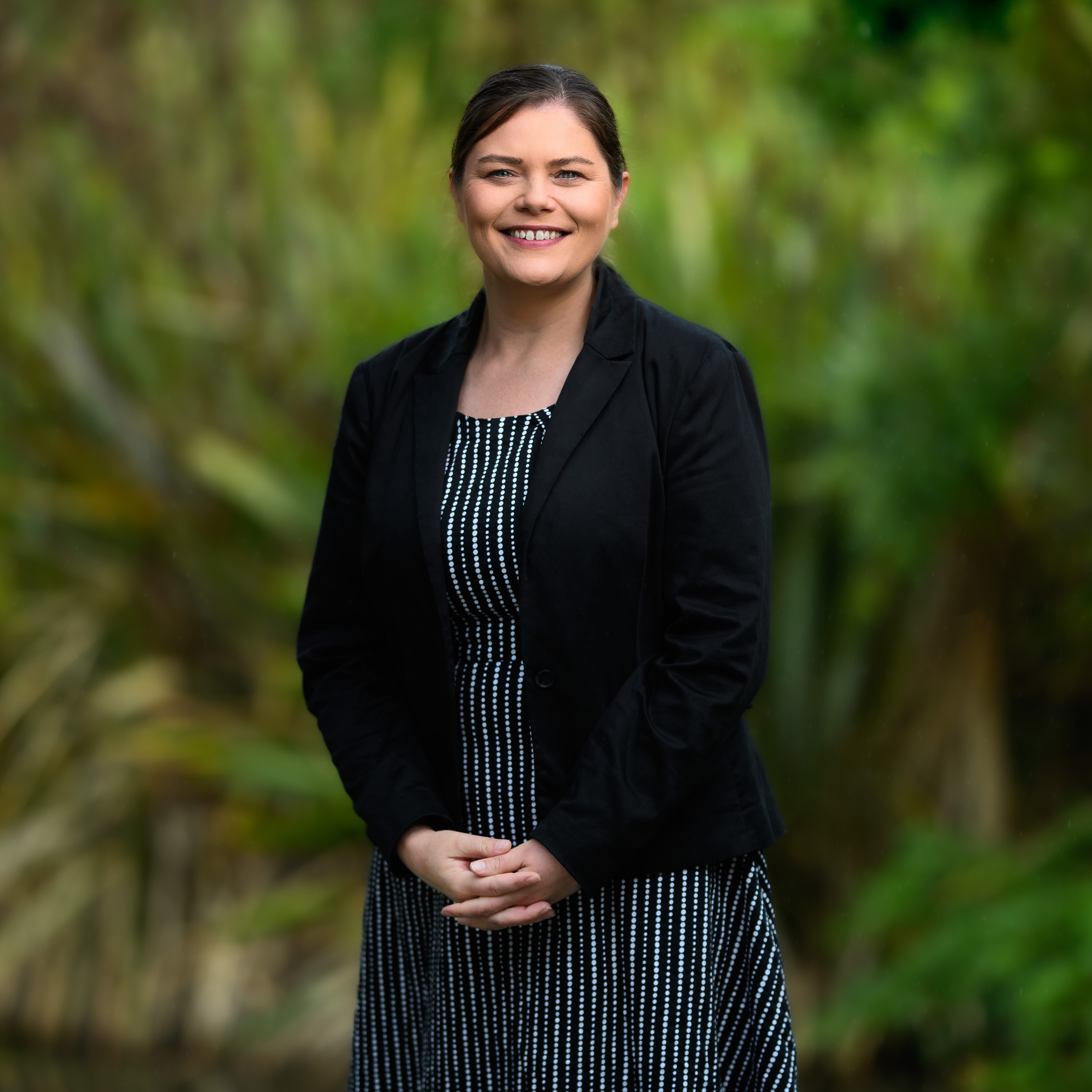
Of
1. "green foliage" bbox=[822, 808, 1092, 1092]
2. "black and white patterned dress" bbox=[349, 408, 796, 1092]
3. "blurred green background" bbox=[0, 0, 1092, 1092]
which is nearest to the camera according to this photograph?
"black and white patterned dress" bbox=[349, 408, 796, 1092]

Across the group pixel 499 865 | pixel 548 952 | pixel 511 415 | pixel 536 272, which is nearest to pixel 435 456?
pixel 511 415

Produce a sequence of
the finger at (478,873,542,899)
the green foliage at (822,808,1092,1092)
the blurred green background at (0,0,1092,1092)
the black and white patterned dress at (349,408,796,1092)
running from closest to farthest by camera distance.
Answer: the finger at (478,873,542,899), the black and white patterned dress at (349,408,796,1092), the green foliage at (822,808,1092,1092), the blurred green background at (0,0,1092,1092)

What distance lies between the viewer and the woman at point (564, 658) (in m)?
1.49

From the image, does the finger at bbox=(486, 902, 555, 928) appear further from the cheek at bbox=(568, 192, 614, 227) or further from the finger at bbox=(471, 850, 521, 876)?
the cheek at bbox=(568, 192, 614, 227)

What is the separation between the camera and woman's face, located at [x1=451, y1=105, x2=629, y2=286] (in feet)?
4.98

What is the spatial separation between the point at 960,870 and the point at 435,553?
249 centimetres

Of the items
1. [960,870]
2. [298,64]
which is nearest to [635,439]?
[960,870]

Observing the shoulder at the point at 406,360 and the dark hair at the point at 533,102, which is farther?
the shoulder at the point at 406,360

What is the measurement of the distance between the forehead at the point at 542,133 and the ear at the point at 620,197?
9 centimetres

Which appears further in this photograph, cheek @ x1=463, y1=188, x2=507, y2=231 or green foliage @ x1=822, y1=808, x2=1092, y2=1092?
green foliage @ x1=822, y1=808, x2=1092, y2=1092

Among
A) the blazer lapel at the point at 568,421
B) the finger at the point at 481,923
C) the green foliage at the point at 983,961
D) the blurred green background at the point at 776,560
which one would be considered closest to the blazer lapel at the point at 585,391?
the blazer lapel at the point at 568,421

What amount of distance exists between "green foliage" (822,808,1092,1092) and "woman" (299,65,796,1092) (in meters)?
1.83

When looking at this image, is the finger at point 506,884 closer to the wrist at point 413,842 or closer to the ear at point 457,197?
the wrist at point 413,842

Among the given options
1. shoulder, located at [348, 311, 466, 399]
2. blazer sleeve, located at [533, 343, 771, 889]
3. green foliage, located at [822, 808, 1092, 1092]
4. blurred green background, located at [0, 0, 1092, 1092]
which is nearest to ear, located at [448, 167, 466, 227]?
shoulder, located at [348, 311, 466, 399]
